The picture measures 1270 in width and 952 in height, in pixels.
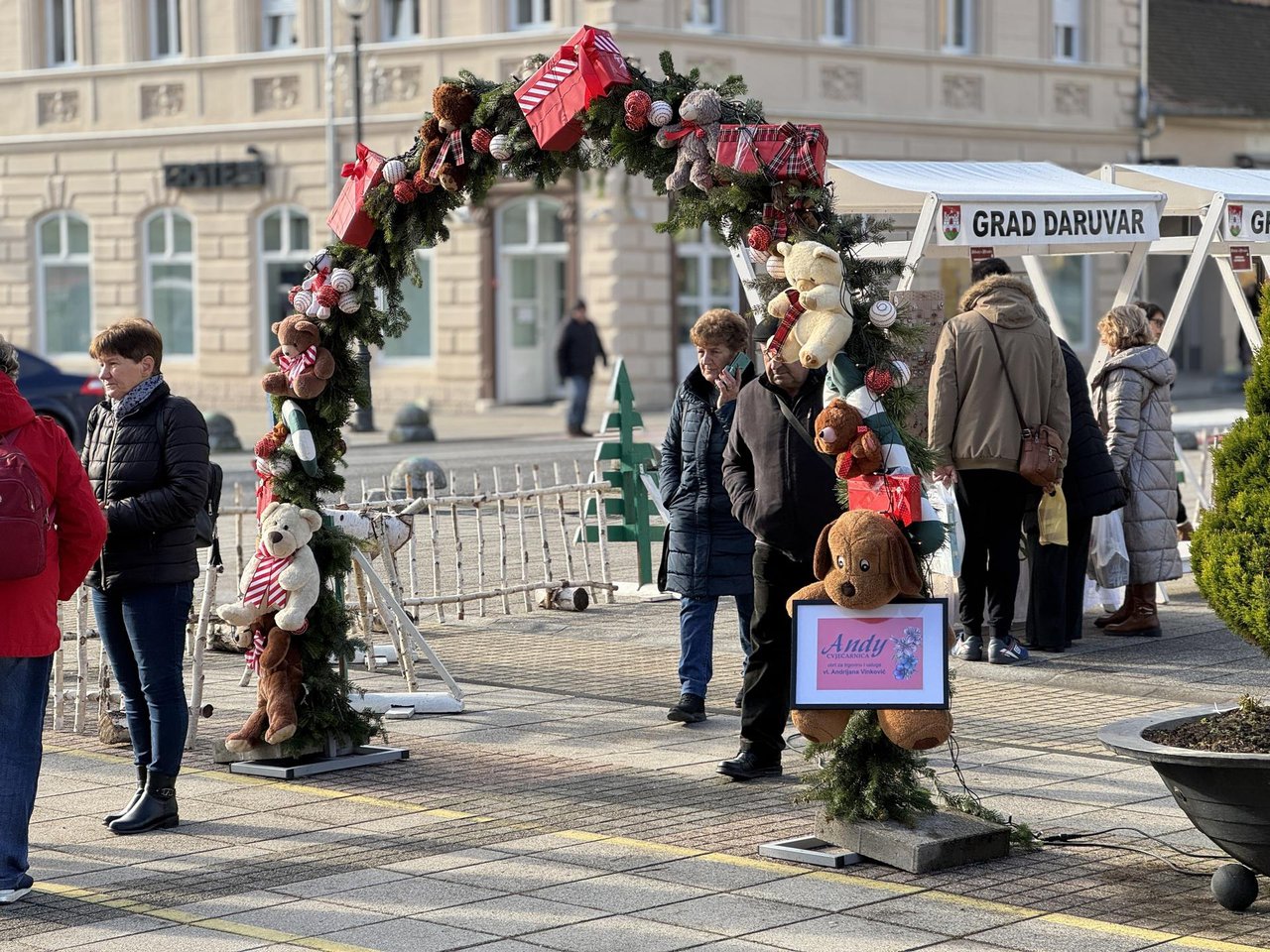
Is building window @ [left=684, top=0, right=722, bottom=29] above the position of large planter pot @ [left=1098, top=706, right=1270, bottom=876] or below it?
above

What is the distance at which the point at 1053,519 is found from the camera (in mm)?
10352

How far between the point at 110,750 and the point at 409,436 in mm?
17313

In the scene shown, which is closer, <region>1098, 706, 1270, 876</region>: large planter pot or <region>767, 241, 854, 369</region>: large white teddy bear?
<region>1098, 706, 1270, 876</region>: large planter pot

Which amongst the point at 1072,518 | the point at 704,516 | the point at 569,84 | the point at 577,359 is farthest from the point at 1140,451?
the point at 577,359

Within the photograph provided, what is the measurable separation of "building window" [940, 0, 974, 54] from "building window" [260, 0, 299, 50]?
10.1 m

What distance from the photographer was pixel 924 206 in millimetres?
11102

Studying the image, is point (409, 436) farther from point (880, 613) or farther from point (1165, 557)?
point (880, 613)

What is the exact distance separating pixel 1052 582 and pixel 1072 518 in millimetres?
364

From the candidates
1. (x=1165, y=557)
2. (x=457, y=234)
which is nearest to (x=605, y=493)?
(x=1165, y=557)

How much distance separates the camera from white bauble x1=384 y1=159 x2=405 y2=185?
26.6 ft

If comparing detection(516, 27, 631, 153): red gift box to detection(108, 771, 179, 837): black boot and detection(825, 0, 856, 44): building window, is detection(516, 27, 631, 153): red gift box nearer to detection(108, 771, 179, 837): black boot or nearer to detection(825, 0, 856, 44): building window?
detection(108, 771, 179, 837): black boot

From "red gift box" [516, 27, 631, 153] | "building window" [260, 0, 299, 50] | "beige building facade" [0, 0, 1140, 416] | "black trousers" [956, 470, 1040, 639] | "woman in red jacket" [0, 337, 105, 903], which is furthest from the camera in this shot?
"building window" [260, 0, 299, 50]

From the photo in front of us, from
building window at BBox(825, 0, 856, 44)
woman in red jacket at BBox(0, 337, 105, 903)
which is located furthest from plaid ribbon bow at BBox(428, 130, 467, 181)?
building window at BBox(825, 0, 856, 44)

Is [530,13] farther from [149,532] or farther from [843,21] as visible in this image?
[149,532]
